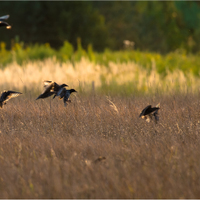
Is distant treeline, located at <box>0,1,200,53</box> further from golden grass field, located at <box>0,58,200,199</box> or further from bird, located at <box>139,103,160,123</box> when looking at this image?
bird, located at <box>139,103,160,123</box>

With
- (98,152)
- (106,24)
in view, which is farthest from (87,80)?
(106,24)

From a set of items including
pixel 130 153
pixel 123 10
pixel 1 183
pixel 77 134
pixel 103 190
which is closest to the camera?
pixel 103 190

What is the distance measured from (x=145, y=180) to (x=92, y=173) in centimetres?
38

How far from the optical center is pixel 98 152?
2781 mm

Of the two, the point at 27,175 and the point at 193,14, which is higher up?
the point at 193,14

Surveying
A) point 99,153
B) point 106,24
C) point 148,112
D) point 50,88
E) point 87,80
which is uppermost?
point 106,24

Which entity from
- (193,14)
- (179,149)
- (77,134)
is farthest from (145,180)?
(193,14)

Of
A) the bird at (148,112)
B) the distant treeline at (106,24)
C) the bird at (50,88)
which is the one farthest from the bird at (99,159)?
the distant treeline at (106,24)

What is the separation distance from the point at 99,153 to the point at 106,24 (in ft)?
80.4

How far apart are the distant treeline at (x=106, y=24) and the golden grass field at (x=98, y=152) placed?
12.9 m

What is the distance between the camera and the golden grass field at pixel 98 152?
84.8 inches

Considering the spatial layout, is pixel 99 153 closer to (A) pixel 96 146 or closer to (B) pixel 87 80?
(A) pixel 96 146

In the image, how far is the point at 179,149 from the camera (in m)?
2.81

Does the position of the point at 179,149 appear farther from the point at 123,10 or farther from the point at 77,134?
the point at 123,10
